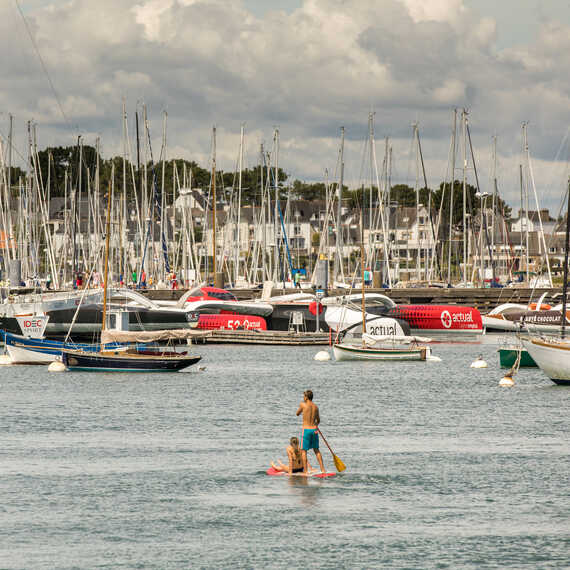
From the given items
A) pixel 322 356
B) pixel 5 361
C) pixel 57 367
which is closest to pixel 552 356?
pixel 322 356

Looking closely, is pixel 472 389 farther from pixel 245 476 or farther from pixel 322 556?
pixel 322 556

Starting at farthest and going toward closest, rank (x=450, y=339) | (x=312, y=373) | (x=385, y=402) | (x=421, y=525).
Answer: (x=450, y=339)
(x=312, y=373)
(x=385, y=402)
(x=421, y=525)

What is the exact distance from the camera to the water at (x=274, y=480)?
27.1 meters

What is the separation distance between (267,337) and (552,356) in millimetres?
39721

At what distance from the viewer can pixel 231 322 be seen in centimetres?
10431

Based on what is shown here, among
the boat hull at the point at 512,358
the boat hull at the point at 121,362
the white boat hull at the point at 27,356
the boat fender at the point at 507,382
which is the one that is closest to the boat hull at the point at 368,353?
the boat hull at the point at 512,358

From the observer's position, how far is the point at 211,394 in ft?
202

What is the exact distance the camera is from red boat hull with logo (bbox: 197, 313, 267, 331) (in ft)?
340

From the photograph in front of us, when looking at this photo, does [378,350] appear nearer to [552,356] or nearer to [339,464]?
[552,356]

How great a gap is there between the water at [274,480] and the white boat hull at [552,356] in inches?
39.1

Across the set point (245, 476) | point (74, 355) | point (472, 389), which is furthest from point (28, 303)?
point (245, 476)

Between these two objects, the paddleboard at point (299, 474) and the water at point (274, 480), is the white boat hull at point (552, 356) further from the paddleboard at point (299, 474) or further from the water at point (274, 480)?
the paddleboard at point (299, 474)

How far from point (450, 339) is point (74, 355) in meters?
45.2

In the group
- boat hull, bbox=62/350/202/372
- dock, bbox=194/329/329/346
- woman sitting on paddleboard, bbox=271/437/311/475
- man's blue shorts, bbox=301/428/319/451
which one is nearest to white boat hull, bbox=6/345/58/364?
boat hull, bbox=62/350/202/372
